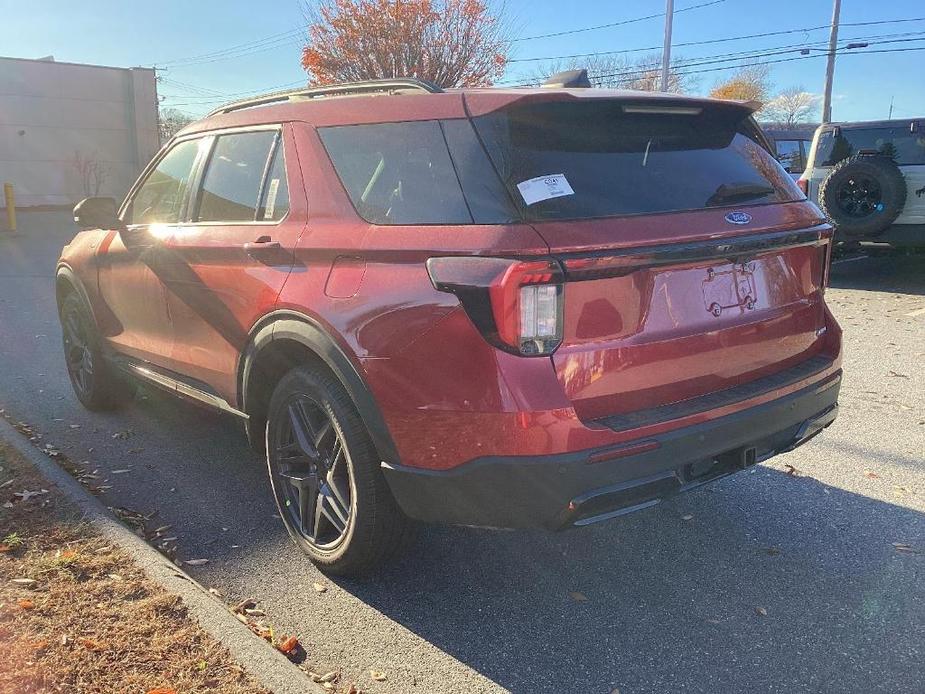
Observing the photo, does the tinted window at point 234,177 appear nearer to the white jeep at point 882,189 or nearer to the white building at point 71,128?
the white jeep at point 882,189

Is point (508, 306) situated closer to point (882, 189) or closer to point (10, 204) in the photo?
point (882, 189)

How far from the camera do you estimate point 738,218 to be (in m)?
2.68

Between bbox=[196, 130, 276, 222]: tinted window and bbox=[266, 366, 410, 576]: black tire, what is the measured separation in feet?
2.89

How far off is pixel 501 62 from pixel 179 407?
2450cm

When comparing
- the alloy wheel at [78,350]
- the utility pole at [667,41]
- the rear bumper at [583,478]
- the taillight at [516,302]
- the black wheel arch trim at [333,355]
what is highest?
the utility pole at [667,41]

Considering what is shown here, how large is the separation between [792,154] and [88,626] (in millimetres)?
17638

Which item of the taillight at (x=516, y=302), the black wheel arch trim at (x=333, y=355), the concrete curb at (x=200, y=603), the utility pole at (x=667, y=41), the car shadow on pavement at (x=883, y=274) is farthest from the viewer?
the utility pole at (x=667, y=41)

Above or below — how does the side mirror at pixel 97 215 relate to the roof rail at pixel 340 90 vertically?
below

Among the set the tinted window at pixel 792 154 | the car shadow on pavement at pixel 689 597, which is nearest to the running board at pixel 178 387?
the car shadow on pavement at pixel 689 597

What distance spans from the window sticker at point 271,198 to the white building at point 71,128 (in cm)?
2935

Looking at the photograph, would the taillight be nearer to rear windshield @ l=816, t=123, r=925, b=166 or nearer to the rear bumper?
the rear bumper

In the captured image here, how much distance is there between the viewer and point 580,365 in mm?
2336

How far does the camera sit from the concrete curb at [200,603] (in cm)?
235

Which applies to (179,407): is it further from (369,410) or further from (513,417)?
(513,417)
